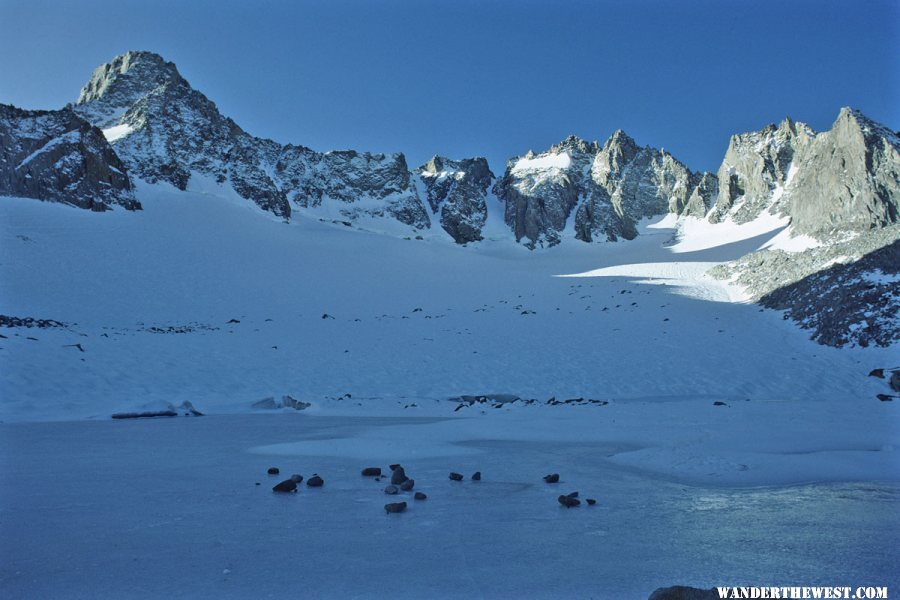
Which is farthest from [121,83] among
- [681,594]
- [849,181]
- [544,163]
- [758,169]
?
[681,594]

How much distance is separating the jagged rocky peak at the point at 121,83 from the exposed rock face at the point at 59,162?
1089 inches

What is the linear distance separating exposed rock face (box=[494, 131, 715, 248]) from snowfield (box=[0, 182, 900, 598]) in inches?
2706

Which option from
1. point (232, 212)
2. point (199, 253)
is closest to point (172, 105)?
point (232, 212)

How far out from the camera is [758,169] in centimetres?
7506

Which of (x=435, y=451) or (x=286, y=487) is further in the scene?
(x=435, y=451)

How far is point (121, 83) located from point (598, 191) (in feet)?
275

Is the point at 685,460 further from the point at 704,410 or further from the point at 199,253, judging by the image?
the point at 199,253

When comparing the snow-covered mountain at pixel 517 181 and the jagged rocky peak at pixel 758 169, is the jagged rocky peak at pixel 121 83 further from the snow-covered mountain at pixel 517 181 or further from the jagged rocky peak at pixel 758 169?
the jagged rocky peak at pixel 758 169

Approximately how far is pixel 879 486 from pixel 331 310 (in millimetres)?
28540

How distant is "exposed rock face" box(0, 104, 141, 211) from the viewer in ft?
148

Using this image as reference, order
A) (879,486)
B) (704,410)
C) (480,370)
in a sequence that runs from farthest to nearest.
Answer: (480,370) < (704,410) < (879,486)

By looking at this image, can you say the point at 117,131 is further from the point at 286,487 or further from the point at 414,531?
the point at 414,531

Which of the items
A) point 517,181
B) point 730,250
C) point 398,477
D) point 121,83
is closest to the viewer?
point 398,477

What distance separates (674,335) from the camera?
2264 cm
